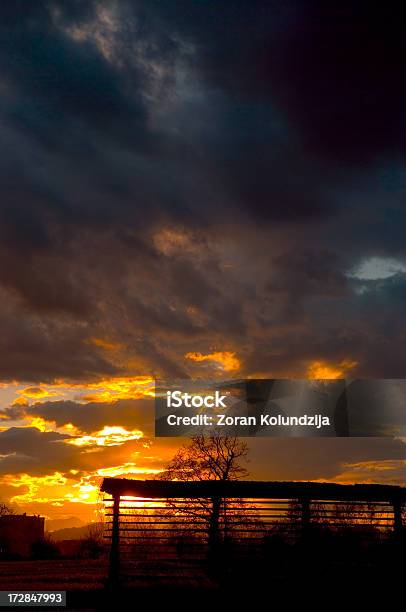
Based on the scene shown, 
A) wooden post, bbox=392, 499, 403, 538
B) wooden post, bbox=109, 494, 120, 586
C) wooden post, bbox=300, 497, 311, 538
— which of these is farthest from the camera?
wooden post, bbox=392, 499, 403, 538

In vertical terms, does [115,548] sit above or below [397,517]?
below

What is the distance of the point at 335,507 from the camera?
2091 cm

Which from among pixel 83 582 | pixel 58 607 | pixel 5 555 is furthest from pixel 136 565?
pixel 5 555

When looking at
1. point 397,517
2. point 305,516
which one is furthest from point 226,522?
point 397,517

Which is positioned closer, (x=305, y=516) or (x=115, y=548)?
(x=115, y=548)

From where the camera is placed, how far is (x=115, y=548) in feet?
56.2

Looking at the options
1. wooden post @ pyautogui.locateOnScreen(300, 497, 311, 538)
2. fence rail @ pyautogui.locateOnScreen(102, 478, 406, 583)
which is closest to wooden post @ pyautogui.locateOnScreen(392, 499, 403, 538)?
fence rail @ pyautogui.locateOnScreen(102, 478, 406, 583)

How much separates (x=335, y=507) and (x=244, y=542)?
364 centimetres

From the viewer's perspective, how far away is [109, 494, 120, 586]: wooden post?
16828mm

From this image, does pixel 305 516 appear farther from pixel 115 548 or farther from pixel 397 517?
pixel 115 548

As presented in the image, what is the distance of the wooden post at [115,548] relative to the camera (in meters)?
16.8

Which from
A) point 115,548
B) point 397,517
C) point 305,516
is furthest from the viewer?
point 397,517

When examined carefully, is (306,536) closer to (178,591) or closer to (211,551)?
(211,551)

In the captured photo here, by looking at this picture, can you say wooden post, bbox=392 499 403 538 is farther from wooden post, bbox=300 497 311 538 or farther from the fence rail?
wooden post, bbox=300 497 311 538
